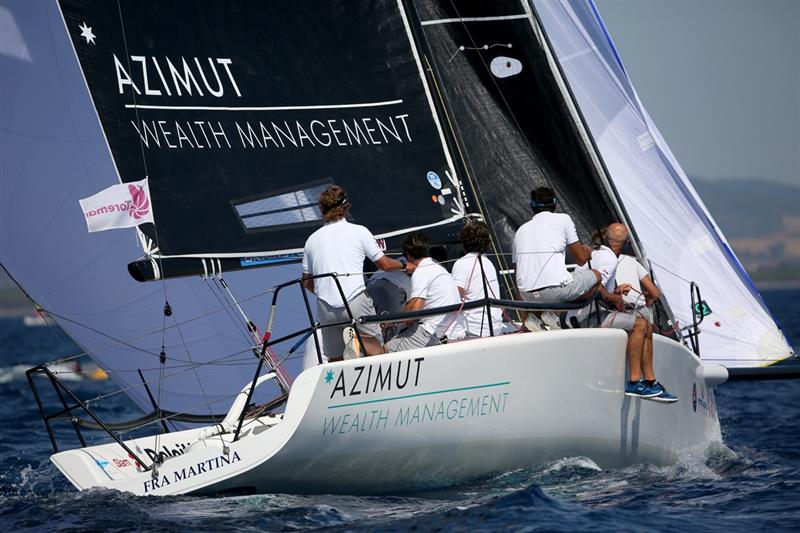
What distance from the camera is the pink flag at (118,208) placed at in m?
7.79

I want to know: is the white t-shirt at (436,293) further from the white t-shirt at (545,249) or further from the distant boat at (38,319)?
the distant boat at (38,319)

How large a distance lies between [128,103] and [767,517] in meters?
4.77

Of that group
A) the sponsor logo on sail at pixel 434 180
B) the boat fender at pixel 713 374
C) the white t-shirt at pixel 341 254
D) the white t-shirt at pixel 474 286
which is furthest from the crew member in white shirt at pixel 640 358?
the sponsor logo on sail at pixel 434 180

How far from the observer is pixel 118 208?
7.82m

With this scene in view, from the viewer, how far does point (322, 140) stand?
890cm

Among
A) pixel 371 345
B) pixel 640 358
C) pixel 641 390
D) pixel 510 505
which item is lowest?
pixel 510 505

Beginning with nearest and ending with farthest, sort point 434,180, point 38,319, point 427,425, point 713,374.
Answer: point 427,425
point 713,374
point 434,180
point 38,319

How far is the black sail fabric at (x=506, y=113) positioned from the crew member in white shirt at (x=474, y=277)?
4.71 ft

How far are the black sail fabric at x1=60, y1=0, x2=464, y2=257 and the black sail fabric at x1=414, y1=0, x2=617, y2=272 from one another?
51 centimetres

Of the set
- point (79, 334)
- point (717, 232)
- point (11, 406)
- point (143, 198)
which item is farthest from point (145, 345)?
point (11, 406)

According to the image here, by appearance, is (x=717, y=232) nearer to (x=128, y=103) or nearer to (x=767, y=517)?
(x=767, y=517)

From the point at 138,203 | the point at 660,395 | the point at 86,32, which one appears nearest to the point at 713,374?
the point at 660,395

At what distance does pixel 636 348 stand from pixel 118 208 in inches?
131

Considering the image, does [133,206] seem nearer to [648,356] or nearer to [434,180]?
[434,180]
